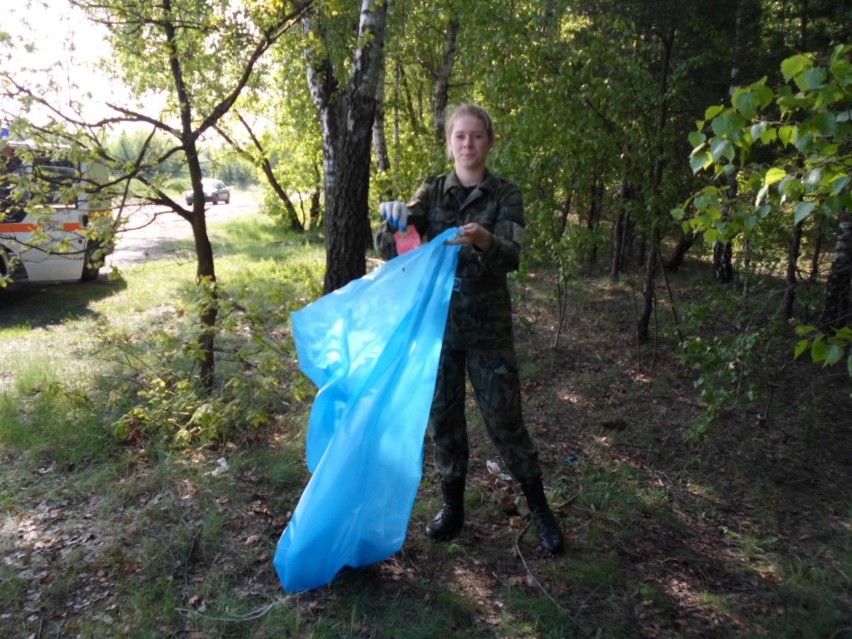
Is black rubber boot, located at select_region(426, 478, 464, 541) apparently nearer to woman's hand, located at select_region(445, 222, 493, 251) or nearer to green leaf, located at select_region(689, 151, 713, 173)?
woman's hand, located at select_region(445, 222, 493, 251)

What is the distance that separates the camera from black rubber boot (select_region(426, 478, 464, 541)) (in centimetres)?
287

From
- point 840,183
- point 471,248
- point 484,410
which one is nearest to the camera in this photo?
point 840,183

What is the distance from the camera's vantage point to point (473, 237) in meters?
2.22

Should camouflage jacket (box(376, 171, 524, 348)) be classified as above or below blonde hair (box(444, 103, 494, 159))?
below

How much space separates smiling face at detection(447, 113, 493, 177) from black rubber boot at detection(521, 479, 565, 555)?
58.2 inches

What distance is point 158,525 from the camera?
Answer: 296 centimetres

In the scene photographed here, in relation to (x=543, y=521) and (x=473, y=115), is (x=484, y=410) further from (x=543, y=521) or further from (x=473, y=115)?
(x=473, y=115)

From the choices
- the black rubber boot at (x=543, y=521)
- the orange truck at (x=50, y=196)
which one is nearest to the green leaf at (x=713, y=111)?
the black rubber boot at (x=543, y=521)

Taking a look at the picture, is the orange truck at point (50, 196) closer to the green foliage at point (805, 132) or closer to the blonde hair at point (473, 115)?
the blonde hair at point (473, 115)

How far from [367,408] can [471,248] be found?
78cm

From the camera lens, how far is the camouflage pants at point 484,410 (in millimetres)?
2586

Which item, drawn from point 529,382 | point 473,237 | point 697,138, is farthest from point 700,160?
point 529,382

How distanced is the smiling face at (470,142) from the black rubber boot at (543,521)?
4.85 ft

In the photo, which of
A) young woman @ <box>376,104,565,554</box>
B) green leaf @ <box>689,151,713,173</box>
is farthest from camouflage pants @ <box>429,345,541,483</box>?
green leaf @ <box>689,151,713,173</box>
